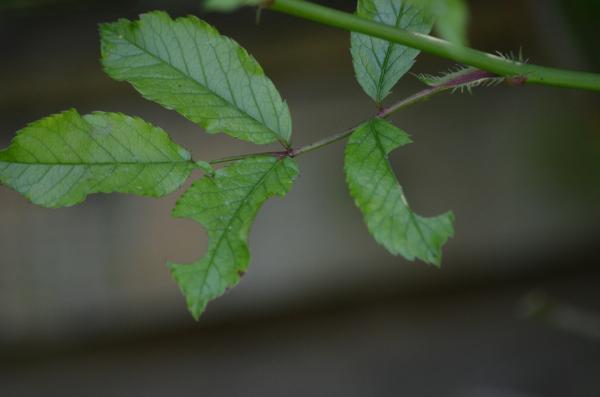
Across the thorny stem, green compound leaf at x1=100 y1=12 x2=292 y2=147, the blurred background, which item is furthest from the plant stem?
the blurred background

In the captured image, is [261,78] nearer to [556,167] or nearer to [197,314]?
[197,314]

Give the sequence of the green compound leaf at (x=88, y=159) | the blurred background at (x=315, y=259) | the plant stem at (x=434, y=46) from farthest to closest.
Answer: the blurred background at (x=315, y=259), the green compound leaf at (x=88, y=159), the plant stem at (x=434, y=46)

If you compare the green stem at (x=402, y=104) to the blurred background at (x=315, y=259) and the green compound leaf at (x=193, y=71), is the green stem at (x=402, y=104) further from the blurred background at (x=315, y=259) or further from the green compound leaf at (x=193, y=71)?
the blurred background at (x=315, y=259)

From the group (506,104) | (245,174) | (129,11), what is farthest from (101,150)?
(506,104)

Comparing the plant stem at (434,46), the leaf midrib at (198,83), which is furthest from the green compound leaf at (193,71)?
the plant stem at (434,46)

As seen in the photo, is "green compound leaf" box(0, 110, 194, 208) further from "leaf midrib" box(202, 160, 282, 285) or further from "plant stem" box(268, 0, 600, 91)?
"plant stem" box(268, 0, 600, 91)

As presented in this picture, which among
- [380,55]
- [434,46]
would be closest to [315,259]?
[380,55]
